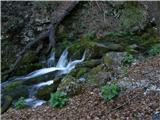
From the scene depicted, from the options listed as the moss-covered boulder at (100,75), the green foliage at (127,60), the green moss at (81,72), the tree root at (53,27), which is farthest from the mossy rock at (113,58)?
the tree root at (53,27)

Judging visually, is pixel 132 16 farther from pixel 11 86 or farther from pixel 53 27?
pixel 11 86

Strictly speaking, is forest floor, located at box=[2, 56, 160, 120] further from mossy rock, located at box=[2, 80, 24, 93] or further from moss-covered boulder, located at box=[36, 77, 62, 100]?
mossy rock, located at box=[2, 80, 24, 93]

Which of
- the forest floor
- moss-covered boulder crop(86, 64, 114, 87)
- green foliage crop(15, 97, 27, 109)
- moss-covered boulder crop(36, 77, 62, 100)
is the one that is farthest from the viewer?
moss-covered boulder crop(36, 77, 62, 100)

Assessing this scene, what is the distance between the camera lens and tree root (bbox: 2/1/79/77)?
→ 15.0 meters

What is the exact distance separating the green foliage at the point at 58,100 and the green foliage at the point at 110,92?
1.07m

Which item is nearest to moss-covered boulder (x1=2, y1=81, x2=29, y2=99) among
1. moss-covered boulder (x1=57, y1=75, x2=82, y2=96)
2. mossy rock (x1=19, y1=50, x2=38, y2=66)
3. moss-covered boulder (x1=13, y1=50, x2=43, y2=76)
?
moss-covered boulder (x1=13, y1=50, x2=43, y2=76)

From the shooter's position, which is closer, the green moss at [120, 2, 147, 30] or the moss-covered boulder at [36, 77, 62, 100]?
the moss-covered boulder at [36, 77, 62, 100]

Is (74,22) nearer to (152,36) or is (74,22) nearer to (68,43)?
(68,43)

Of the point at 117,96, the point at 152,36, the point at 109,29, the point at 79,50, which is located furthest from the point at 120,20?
the point at 117,96

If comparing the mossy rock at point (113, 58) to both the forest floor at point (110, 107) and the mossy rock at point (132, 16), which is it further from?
the mossy rock at point (132, 16)

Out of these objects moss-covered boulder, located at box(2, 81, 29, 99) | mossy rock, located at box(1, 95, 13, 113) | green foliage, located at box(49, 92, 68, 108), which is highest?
green foliage, located at box(49, 92, 68, 108)

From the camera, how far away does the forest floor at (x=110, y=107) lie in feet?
26.4

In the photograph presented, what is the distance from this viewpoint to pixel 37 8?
17.2 meters

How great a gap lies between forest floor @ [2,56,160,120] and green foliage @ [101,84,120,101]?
0.31 feet
